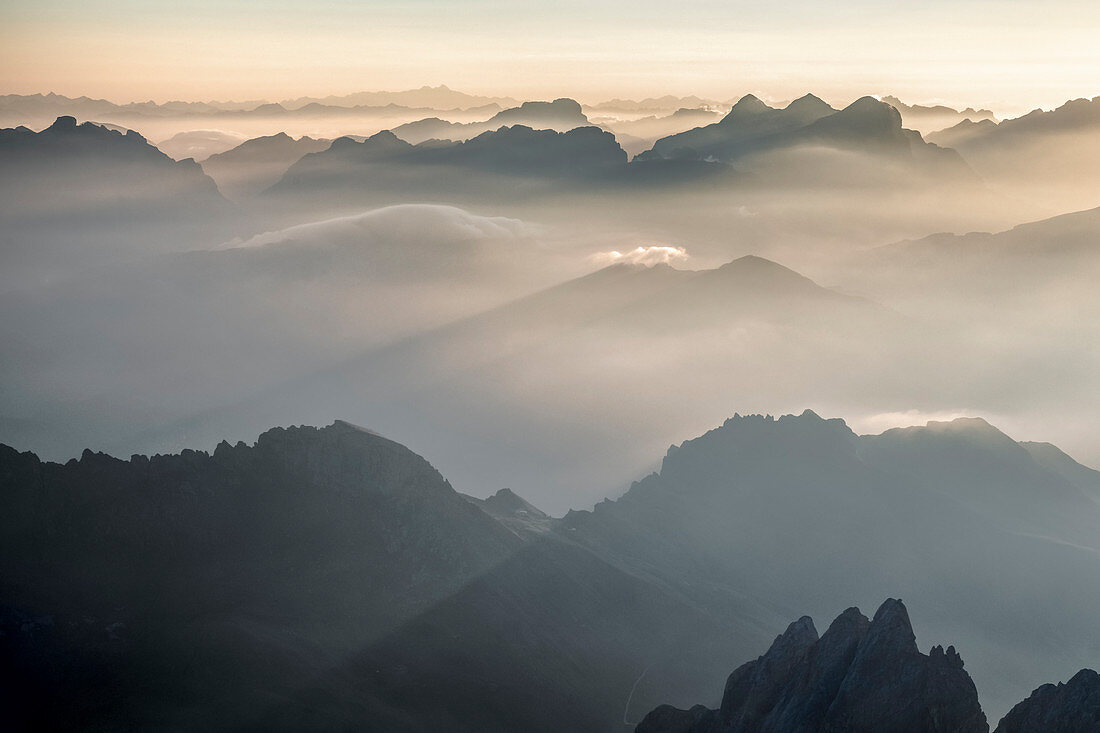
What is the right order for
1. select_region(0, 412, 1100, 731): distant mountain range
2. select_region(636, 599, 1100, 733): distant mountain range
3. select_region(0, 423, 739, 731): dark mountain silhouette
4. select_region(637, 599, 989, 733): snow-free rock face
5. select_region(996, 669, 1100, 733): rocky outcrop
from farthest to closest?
select_region(0, 423, 739, 731): dark mountain silhouette
select_region(0, 412, 1100, 731): distant mountain range
select_region(637, 599, 989, 733): snow-free rock face
select_region(636, 599, 1100, 733): distant mountain range
select_region(996, 669, 1100, 733): rocky outcrop

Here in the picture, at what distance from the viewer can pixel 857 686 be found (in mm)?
106250

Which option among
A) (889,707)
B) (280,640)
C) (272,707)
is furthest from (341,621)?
(889,707)

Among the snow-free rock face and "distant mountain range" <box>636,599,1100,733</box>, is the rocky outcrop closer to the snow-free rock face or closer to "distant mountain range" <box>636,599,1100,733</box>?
"distant mountain range" <box>636,599,1100,733</box>

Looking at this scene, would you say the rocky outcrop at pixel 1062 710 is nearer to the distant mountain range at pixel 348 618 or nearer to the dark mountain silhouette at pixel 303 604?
the distant mountain range at pixel 348 618

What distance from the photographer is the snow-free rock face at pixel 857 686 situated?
104250 millimetres

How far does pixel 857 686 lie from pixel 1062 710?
2215 cm

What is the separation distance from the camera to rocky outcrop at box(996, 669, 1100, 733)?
10206cm

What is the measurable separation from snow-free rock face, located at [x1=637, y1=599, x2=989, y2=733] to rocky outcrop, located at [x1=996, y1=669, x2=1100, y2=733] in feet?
12.6

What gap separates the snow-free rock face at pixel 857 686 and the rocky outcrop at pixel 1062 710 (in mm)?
3853

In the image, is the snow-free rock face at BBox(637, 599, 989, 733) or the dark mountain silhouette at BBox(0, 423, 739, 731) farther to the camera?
the dark mountain silhouette at BBox(0, 423, 739, 731)

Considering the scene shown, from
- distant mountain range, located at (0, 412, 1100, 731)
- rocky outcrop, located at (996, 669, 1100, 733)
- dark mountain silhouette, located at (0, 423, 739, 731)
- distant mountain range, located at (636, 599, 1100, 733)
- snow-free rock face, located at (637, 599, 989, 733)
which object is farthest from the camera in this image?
dark mountain silhouette, located at (0, 423, 739, 731)

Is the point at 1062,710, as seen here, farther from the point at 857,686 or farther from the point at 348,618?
the point at 348,618

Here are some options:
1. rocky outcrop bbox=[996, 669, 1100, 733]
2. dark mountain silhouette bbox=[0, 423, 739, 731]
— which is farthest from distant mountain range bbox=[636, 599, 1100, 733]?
dark mountain silhouette bbox=[0, 423, 739, 731]

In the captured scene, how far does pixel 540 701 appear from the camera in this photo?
14338 centimetres
